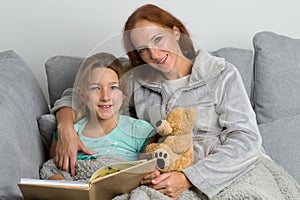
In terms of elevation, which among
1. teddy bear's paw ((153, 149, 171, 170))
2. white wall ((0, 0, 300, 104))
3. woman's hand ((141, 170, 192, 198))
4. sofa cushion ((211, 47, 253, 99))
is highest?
white wall ((0, 0, 300, 104))

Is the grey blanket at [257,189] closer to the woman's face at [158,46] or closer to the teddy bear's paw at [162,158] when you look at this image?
the teddy bear's paw at [162,158]

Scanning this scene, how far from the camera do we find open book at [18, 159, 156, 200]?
1.51 m

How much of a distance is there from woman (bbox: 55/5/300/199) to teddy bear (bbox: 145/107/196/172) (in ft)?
0.09

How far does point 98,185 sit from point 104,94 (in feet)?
0.94

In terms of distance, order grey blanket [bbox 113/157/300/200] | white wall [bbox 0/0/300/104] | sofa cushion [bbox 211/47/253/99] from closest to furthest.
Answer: grey blanket [bbox 113/157/300/200], sofa cushion [bbox 211/47/253/99], white wall [bbox 0/0/300/104]

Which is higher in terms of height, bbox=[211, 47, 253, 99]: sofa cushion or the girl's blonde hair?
the girl's blonde hair

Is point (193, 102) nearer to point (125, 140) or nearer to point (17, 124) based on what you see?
point (125, 140)

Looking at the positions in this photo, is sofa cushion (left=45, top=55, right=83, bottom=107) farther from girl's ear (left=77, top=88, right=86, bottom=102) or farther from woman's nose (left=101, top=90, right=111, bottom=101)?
woman's nose (left=101, top=90, right=111, bottom=101)

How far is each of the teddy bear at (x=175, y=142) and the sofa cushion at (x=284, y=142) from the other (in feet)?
1.49

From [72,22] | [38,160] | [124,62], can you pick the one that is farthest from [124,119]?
[72,22]

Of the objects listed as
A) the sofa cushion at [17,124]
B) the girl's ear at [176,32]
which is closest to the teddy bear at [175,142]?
the girl's ear at [176,32]

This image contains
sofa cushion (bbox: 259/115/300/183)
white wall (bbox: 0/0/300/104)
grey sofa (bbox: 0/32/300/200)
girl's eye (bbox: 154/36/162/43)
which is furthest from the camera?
white wall (bbox: 0/0/300/104)

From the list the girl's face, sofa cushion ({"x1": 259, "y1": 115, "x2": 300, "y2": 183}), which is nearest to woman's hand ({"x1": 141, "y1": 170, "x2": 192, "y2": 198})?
the girl's face

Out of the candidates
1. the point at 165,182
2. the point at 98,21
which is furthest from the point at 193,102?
the point at 98,21
